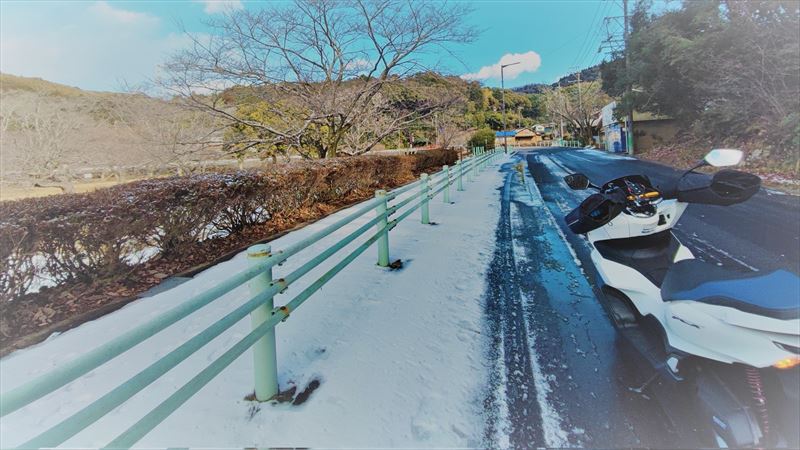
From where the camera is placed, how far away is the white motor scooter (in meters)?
1.60

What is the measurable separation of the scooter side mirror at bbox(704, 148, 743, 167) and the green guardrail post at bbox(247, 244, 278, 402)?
269 centimetres

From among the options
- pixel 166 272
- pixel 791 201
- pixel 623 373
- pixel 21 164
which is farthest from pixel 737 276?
pixel 21 164

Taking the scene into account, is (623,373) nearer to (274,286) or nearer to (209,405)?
(274,286)

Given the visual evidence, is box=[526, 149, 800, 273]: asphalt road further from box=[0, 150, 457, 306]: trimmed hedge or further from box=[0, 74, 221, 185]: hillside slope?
box=[0, 74, 221, 185]: hillside slope

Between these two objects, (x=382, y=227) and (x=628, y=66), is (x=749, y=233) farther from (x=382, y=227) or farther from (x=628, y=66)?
(x=628, y=66)

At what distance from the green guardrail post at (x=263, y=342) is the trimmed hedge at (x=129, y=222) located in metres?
3.11

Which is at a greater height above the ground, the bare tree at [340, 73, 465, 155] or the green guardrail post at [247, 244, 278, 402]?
the bare tree at [340, 73, 465, 155]

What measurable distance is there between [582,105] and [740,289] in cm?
6304

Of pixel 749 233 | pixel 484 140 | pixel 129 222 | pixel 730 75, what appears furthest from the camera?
pixel 484 140

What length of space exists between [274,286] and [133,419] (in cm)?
114

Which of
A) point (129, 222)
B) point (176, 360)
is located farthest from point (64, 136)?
point (176, 360)

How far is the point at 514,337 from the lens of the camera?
329 cm

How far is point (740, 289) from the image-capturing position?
5.58 ft

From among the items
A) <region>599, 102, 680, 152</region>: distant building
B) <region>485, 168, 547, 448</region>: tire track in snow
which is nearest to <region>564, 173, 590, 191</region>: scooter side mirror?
<region>485, 168, 547, 448</region>: tire track in snow
